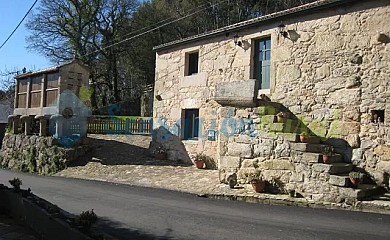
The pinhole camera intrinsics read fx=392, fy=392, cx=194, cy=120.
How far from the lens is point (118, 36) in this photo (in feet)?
115

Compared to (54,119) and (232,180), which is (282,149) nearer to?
(232,180)

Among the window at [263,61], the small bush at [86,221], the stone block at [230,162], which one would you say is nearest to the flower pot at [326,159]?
the stone block at [230,162]

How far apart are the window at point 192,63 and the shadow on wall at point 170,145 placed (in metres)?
2.60

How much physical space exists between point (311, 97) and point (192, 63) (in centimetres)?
595

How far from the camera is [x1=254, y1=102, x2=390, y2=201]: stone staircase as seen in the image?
8.68 m

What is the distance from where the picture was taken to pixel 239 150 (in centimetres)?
1090

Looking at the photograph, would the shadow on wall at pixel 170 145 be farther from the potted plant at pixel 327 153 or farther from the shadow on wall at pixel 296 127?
the potted plant at pixel 327 153

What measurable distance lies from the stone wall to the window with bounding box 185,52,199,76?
5.86m

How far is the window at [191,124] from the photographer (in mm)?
15180

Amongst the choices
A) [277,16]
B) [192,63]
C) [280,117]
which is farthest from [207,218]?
[192,63]

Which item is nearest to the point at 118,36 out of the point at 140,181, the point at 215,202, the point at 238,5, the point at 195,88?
the point at 238,5

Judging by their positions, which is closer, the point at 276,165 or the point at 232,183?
the point at 276,165

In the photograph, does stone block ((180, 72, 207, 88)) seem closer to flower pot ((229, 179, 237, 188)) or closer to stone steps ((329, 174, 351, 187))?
flower pot ((229, 179, 237, 188))

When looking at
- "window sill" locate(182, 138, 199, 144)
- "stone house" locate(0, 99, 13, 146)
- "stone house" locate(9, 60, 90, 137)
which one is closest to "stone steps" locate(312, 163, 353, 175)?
"window sill" locate(182, 138, 199, 144)
